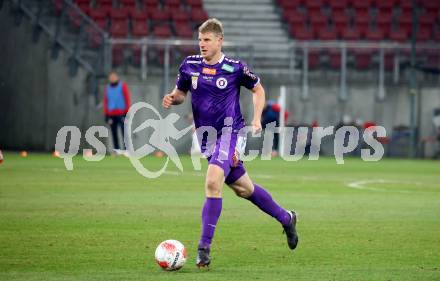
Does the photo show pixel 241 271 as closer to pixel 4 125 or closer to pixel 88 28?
pixel 88 28

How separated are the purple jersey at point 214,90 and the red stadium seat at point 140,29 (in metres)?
22.5

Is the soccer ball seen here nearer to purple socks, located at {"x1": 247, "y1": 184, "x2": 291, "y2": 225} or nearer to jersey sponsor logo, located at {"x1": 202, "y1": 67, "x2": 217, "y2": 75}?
purple socks, located at {"x1": 247, "y1": 184, "x2": 291, "y2": 225}

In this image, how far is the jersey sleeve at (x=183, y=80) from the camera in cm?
1009

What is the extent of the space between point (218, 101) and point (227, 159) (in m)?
0.55

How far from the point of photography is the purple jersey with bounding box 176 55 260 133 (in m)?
9.94

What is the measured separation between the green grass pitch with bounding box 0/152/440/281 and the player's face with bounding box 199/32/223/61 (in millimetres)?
1772

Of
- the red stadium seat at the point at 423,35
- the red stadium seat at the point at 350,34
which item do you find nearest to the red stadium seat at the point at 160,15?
the red stadium seat at the point at 350,34

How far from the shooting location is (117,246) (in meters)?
10.5

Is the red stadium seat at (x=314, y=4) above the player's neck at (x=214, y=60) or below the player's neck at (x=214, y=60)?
above

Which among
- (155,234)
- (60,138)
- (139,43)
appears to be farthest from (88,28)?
(155,234)

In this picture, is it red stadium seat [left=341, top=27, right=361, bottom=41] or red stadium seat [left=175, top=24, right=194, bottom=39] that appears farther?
red stadium seat [left=341, top=27, right=361, bottom=41]

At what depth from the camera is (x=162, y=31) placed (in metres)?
32.8

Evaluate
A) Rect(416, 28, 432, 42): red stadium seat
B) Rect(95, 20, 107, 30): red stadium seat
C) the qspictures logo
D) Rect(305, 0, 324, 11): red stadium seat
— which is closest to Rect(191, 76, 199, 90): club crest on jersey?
the qspictures logo

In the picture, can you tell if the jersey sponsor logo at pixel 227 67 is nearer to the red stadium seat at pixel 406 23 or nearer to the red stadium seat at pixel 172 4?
the red stadium seat at pixel 172 4
